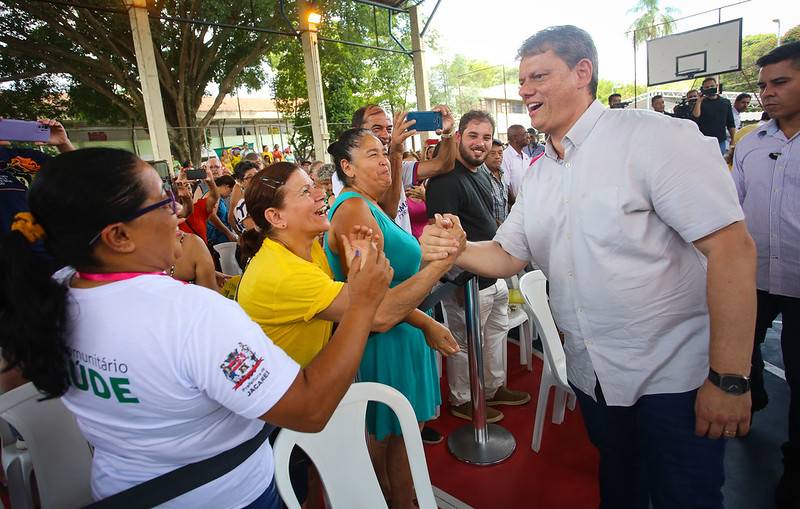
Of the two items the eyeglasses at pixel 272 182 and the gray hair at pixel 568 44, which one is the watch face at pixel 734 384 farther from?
the eyeglasses at pixel 272 182

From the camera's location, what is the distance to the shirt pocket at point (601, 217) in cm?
145

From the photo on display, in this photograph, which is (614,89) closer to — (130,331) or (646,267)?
(646,267)

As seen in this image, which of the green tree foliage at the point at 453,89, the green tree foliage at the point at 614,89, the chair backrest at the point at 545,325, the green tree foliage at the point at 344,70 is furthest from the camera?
the green tree foliage at the point at 614,89

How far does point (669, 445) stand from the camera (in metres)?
1.52

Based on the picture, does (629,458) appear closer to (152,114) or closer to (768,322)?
(768,322)

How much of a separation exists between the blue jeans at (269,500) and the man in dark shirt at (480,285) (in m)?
1.97

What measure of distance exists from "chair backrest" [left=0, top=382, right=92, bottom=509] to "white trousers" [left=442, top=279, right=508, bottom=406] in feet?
7.17

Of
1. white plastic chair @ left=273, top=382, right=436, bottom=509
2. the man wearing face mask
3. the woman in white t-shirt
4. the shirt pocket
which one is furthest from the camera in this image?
the man wearing face mask

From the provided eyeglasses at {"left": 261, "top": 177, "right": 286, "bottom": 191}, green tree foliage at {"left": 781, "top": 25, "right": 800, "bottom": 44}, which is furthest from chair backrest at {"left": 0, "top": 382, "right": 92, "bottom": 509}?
green tree foliage at {"left": 781, "top": 25, "right": 800, "bottom": 44}

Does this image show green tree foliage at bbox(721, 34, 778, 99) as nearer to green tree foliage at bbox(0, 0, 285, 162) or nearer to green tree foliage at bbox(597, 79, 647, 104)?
green tree foliage at bbox(597, 79, 647, 104)

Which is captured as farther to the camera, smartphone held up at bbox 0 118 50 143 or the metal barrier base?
the metal barrier base

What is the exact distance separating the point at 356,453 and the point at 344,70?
17299mm

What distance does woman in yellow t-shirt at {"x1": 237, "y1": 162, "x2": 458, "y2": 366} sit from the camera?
1.69 meters

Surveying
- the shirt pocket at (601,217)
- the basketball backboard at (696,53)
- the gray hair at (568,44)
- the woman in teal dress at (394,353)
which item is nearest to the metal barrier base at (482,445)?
the woman in teal dress at (394,353)
